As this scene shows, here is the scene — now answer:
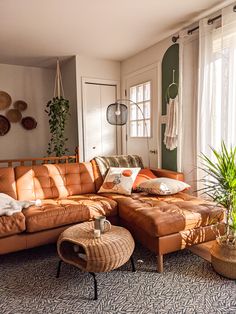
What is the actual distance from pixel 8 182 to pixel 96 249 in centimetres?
147

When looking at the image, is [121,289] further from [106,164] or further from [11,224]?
[106,164]

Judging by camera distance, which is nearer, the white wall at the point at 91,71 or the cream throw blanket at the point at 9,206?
the cream throw blanket at the point at 9,206

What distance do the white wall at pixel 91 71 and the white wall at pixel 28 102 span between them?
1044 millimetres

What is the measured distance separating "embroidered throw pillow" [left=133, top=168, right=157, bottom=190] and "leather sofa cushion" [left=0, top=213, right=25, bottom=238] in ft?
4.41

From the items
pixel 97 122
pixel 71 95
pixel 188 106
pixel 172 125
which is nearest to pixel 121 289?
pixel 172 125

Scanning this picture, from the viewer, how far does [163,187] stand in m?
2.71

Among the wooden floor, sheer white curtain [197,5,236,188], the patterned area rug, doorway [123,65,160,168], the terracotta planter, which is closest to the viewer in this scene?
the patterned area rug

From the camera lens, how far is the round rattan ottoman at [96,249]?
1.75m

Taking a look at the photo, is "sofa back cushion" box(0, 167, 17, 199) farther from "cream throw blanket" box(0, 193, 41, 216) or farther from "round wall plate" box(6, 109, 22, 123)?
"round wall plate" box(6, 109, 22, 123)

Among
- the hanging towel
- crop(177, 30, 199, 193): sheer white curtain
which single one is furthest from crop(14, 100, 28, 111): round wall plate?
crop(177, 30, 199, 193): sheer white curtain

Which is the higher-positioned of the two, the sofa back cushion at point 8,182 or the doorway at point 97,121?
the doorway at point 97,121

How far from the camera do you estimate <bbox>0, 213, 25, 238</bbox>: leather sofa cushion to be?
6.82ft

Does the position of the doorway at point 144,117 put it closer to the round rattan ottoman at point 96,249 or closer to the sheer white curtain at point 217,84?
the sheer white curtain at point 217,84

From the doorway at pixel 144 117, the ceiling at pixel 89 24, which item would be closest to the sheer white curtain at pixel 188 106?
the ceiling at pixel 89 24
